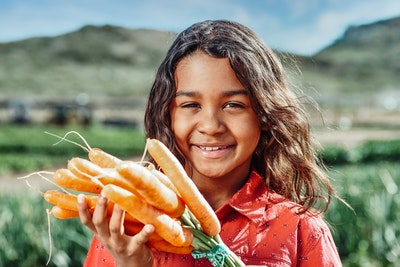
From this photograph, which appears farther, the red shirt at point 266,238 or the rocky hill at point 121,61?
the rocky hill at point 121,61

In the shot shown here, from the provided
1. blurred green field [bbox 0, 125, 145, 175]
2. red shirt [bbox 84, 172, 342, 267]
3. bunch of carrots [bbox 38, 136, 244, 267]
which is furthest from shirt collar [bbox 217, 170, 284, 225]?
blurred green field [bbox 0, 125, 145, 175]

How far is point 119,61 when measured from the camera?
10138 cm

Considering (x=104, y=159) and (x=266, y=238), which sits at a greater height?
(x=104, y=159)

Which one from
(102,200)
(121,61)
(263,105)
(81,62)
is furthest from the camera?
(121,61)

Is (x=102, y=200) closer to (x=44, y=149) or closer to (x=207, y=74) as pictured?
(x=207, y=74)

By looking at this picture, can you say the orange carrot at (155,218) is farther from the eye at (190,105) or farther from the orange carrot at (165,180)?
the eye at (190,105)

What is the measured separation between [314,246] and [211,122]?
1.49ft

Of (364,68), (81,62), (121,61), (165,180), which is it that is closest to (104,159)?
(165,180)

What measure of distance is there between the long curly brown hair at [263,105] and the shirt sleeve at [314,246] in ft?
0.20

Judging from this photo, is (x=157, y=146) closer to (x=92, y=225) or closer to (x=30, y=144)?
(x=92, y=225)

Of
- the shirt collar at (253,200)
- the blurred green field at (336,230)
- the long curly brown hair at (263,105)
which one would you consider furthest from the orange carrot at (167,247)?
the blurred green field at (336,230)

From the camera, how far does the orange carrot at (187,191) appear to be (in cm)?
151

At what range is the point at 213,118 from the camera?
1.66 m

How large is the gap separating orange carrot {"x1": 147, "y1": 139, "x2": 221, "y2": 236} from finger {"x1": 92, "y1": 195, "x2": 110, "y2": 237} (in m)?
0.21
